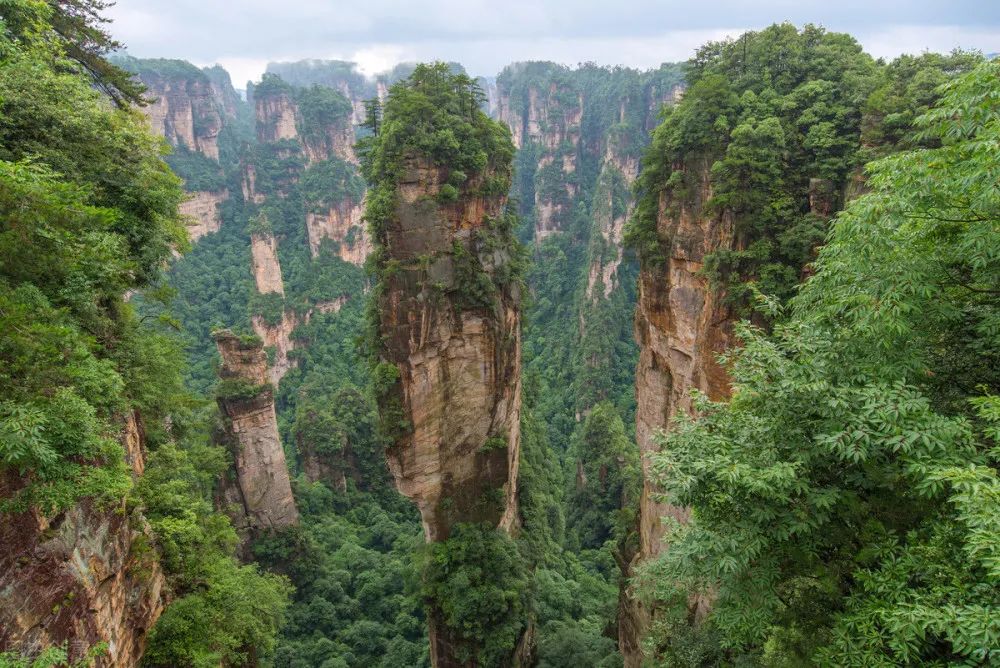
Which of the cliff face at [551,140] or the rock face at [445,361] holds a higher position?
the cliff face at [551,140]

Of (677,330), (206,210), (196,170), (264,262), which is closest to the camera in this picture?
(677,330)

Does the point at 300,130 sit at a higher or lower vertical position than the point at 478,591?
higher

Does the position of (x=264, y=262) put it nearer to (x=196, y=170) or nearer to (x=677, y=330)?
(x=196, y=170)

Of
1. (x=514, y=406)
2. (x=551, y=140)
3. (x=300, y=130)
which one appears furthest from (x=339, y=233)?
(x=514, y=406)

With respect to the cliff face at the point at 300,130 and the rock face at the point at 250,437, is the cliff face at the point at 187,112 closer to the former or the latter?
the cliff face at the point at 300,130

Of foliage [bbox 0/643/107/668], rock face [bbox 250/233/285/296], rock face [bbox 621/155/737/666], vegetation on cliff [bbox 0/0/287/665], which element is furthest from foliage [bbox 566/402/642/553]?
rock face [bbox 250/233/285/296]

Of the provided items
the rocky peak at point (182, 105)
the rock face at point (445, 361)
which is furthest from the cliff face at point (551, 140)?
the rock face at point (445, 361)
